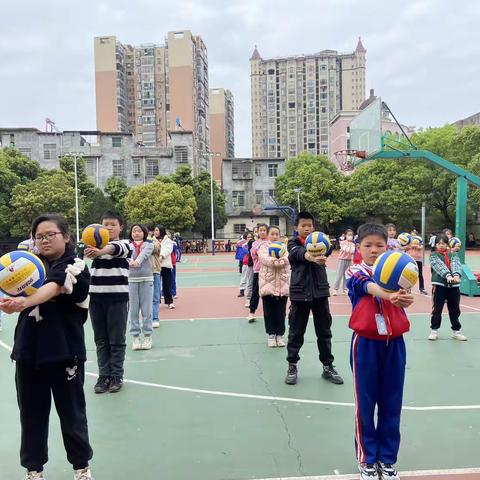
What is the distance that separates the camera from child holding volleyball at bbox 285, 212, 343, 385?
202 inches

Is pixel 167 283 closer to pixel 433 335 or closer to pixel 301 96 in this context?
pixel 433 335

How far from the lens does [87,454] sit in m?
3.08

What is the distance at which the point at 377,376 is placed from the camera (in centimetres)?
319

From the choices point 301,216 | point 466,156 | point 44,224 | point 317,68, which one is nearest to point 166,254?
point 301,216

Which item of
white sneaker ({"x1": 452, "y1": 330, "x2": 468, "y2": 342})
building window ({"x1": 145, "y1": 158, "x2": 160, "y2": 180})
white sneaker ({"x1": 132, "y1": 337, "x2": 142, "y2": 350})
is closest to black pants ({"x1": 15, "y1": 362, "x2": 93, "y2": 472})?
white sneaker ({"x1": 132, "y1": 337, "x2": 142, "y2": 350})

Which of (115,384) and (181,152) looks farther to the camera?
(181,152)

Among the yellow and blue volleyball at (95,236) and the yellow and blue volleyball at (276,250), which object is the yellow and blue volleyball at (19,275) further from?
the yellow and blue volleyball at (276,250)

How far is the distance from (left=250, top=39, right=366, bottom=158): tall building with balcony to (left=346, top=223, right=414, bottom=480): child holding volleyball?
11013 centimetres

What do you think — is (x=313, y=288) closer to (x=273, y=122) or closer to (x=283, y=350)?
(x=283, y=350)

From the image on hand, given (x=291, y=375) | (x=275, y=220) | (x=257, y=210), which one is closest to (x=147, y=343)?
(x=291, y=375)

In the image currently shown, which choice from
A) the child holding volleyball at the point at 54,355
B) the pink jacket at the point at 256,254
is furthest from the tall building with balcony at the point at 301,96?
the child holding volleyball at the point at 54,355

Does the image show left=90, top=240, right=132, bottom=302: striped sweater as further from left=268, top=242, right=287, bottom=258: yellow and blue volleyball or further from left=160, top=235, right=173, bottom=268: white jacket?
left=160, top=235, right=173, bottom=268: white jacket

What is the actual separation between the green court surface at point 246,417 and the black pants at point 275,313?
337mm

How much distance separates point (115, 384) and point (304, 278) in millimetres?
2276
